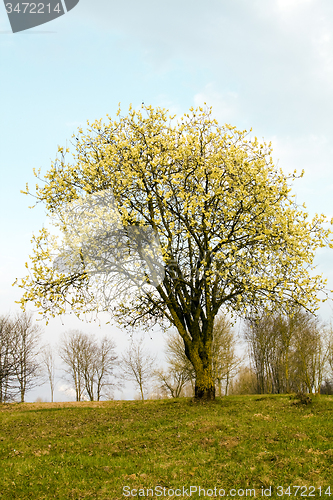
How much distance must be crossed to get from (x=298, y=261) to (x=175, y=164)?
26.0ft

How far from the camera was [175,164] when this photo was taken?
60.2ft

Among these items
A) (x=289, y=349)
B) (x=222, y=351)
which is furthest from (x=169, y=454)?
(x=289, y=349)

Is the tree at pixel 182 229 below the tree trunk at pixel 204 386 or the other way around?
the other way around

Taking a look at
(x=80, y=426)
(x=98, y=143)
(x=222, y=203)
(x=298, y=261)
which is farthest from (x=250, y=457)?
(x=98, y=143)

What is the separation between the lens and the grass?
26.8ft

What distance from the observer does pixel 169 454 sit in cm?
1020

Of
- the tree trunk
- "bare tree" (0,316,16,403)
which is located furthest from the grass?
"bare tree" (0,316,16,403)

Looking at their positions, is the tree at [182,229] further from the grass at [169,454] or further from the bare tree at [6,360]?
the bare tree at [6,360]

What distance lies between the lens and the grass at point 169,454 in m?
8.18

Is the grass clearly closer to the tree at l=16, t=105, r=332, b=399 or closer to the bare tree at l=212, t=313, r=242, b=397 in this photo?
the tree at l=16, t=105, r=332, b=399

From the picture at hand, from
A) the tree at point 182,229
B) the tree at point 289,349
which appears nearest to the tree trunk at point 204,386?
the tree at point 182,229

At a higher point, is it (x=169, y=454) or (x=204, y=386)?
(x=204, y=386)

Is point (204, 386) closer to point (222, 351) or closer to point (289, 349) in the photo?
point (222, 351)

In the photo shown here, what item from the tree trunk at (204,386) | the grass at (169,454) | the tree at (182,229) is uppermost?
the tree at (182,229)
